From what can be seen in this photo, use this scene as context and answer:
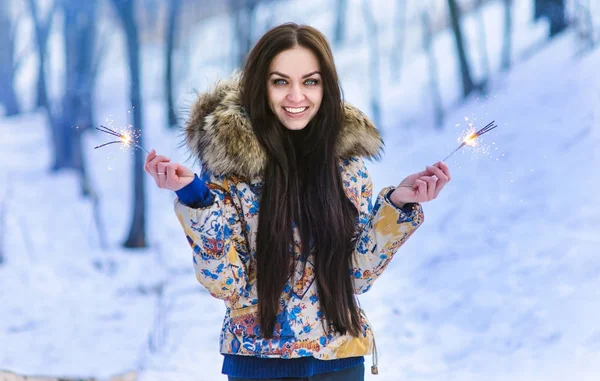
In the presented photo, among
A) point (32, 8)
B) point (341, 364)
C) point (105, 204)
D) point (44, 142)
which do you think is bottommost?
point (341, 364)

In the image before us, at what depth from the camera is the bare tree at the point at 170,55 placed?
3871mm

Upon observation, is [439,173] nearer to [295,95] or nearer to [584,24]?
[295,95]

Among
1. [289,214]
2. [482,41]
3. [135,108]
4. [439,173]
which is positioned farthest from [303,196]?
[482,41]

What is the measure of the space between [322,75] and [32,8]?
2.73 meters

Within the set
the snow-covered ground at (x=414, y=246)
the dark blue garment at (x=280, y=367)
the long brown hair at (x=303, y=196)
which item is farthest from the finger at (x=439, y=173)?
the snow-covered ground at (x=414, y=246)

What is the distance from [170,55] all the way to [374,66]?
1049mm

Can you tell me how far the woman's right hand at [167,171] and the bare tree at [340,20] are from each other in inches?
111

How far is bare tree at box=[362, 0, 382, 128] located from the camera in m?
3.95

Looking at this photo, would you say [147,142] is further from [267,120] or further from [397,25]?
[267,120]

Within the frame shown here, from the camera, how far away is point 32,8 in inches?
147

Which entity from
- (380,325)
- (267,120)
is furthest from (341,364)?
(380,325)

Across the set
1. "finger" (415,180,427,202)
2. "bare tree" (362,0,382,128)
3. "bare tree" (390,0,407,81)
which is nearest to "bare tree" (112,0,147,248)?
"bare tree" (362,0,382,128)

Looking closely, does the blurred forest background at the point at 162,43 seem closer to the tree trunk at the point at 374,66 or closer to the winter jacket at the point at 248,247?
the tree trunk at the point at 374,66

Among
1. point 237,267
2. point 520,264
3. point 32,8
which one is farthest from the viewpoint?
point 32,8
